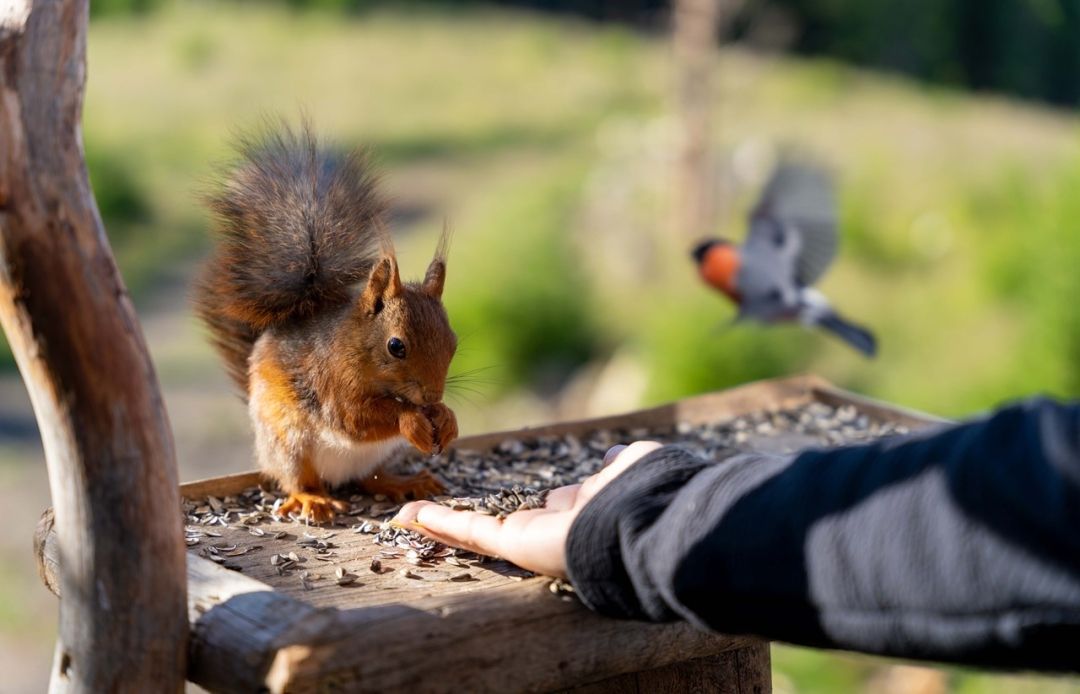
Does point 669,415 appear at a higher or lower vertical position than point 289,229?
lower

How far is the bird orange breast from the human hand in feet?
5.94

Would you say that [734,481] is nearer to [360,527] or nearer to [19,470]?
[360,527]

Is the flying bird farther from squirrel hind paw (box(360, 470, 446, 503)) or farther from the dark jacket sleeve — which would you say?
the dark jacket sleeve

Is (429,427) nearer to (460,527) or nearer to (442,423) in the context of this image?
(442,423)

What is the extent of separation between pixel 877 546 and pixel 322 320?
79cm

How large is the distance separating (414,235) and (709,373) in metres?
2.18

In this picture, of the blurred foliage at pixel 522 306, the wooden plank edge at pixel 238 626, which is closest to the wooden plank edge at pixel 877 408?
the wooden plank edge at pixel 238 626

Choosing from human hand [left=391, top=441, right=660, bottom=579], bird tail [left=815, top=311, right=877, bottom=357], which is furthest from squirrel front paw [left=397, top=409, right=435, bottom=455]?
bird tail [left=815, top=311, right=877, bottom=357]

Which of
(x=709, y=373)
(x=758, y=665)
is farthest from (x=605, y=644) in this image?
(x=709, y=373)

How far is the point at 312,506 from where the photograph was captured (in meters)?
1.45

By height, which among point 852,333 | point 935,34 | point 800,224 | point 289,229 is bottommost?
point 852,333

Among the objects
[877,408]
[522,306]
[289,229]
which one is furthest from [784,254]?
[522,306]

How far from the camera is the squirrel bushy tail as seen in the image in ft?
4.90

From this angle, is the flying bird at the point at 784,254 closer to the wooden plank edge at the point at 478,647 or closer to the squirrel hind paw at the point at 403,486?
the squirrel hind paw at the point at 403,486
